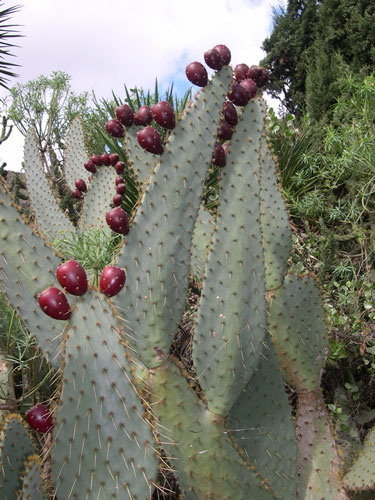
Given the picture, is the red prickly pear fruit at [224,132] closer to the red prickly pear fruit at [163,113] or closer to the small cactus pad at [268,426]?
the red prickly pear fruit at [163,113]

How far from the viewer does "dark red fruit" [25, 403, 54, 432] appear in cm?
150

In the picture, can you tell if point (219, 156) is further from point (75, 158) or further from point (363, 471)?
point (75, 158)

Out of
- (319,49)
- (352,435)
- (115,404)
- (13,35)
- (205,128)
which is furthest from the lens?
(13,35)

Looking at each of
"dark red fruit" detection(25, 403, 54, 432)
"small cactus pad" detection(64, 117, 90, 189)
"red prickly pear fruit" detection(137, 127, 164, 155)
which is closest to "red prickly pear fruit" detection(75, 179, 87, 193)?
"small cactus pad" detection(64, 117, 90, 189)

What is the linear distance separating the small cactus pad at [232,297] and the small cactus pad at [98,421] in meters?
0.40

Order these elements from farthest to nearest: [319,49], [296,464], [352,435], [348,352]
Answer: [319,49] → [348,352] → [352,435] → [296,464]

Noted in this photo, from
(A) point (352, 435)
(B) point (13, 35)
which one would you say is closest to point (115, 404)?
(A) point (352, 435)

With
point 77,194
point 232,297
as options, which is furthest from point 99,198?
point 232,297

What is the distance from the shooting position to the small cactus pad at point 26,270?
1529 millimetres

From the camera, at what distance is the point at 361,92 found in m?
4.49

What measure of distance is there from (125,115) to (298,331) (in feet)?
4.37

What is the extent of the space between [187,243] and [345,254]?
2378mm

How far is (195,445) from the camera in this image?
1513mm

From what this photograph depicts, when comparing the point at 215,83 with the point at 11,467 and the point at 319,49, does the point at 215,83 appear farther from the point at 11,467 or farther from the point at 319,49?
the point at 319,49
